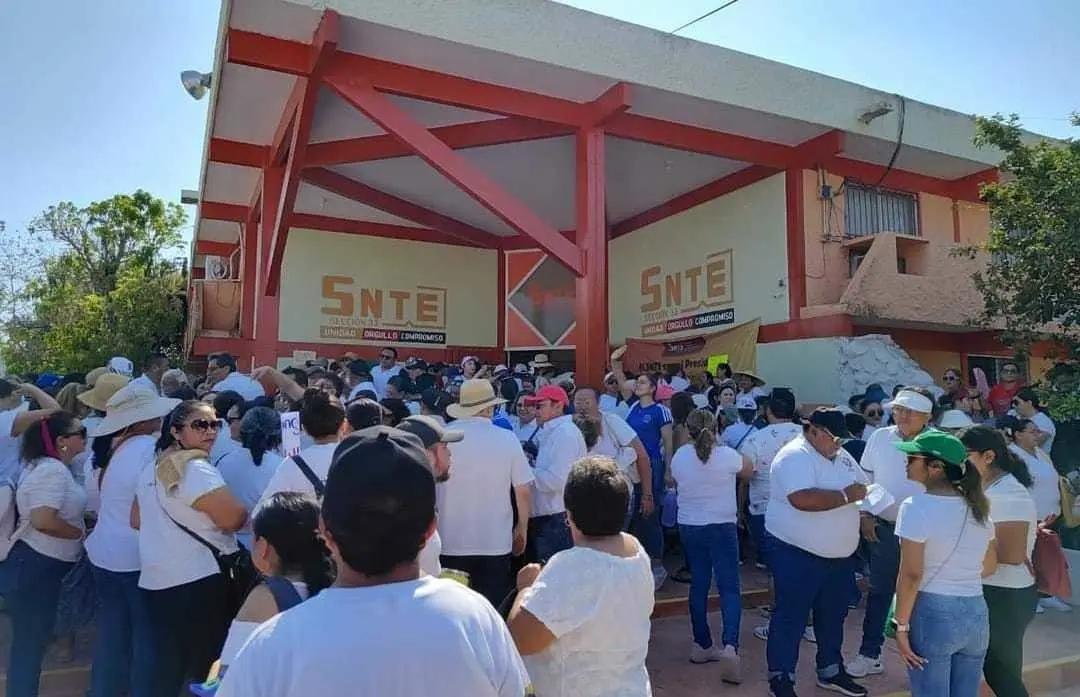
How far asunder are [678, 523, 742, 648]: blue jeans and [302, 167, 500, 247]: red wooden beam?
29.5 feet

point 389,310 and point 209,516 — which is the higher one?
point 389,310

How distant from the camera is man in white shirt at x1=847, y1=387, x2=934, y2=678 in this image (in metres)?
4.88

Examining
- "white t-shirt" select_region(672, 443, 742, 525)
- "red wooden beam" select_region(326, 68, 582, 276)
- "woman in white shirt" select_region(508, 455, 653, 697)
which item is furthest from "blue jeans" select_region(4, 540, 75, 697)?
"red wooden beam" select_region(326, 68, 582, 276)

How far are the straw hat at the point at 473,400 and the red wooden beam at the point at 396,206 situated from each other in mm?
8698

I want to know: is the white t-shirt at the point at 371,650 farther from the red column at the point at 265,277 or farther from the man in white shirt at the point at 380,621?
the red column at the point at 265,277

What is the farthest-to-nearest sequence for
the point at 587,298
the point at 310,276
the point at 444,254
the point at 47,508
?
the point at 444,254 < the point at 310,276 < the point at 587,298 < the point at 47,508

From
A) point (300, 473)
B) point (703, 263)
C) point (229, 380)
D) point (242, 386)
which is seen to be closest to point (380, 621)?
point (300, 473)

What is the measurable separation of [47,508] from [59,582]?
0.48 m

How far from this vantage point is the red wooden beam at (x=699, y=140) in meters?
9.87

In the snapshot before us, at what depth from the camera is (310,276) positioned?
1389 centimetres

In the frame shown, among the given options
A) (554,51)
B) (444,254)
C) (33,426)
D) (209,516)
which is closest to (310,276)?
(444,254)

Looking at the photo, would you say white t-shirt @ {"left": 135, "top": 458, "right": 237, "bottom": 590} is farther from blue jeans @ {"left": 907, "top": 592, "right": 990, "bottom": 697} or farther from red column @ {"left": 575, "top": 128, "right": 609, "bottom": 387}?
red column @ {"left": 575, "top": 128, "right": 609, "bottom": 387}

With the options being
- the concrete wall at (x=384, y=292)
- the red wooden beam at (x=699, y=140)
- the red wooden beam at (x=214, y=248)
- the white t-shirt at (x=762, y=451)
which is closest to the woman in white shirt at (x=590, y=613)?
the white t-shirt at (x=762, y=451)

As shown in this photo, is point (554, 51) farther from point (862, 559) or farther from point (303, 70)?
point (862, 559)
